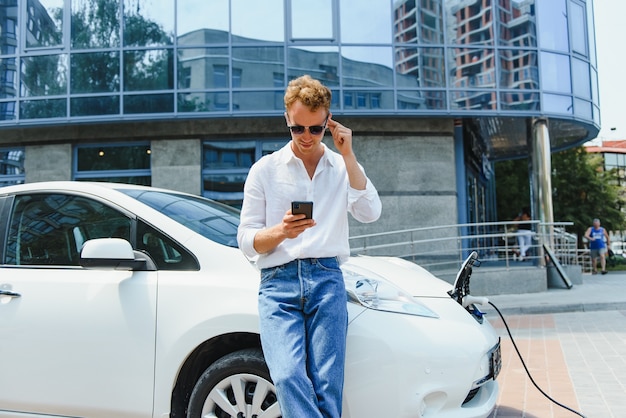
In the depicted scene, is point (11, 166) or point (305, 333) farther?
point (11, 166)

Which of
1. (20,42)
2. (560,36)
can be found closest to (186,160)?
(20,42)

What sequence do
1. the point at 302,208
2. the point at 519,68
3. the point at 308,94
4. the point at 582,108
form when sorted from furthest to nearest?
the point at 582,108 → the point at 519,68 → the point at 308,94 → the point at 302,208

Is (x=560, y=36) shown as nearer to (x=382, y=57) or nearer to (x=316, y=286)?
(x=382, y=57)

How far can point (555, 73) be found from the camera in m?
14.9

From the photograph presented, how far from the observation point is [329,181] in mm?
2580

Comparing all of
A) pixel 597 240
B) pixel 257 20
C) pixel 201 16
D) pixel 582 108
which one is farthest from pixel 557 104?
pixel 201 16

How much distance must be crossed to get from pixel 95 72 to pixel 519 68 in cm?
1058

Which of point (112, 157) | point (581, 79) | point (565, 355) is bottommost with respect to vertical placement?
point (565, 355)

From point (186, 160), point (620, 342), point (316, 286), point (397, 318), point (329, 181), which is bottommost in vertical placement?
point (620, 342)

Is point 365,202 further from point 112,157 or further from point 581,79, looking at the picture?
point 581,79

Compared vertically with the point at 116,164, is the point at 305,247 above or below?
below

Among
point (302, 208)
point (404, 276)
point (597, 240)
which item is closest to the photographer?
point (302, 208)

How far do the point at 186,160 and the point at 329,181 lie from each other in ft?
40.2

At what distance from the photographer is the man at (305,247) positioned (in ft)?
7.61
